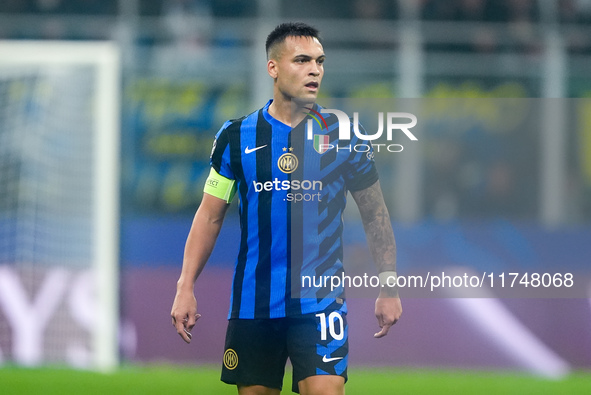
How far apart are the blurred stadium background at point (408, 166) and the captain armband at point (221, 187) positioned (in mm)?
3048

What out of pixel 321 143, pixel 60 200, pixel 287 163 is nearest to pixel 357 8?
pixel 60 200

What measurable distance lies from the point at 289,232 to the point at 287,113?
0.52m

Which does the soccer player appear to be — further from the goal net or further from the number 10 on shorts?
the goal net

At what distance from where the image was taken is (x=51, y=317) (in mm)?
7410

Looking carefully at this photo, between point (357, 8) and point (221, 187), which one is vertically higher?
point (357, 8)

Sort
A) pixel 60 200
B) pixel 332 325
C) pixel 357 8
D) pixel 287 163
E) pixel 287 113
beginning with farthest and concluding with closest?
pixel 357 8, pixel 60 200, pixel 287 113, pixel 287 163, pixel 332 325

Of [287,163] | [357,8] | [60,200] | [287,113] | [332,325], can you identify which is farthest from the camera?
[357,8]

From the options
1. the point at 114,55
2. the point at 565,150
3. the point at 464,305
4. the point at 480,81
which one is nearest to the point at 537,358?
the point at 464,305

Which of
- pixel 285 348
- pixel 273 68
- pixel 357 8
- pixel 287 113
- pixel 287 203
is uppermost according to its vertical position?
pixel 357 8

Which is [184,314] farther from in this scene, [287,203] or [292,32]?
[292,32]

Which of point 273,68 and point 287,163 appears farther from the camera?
point 273,68

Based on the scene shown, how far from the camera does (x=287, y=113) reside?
12.7 feet

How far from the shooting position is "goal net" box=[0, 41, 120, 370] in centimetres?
742

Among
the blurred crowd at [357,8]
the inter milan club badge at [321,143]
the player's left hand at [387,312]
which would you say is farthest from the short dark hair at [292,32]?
the blurred crowd at [357,8]
